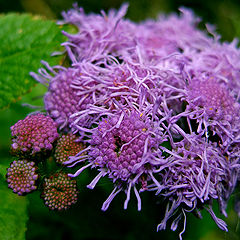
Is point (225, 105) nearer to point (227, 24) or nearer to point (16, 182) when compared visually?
point (16, 182)

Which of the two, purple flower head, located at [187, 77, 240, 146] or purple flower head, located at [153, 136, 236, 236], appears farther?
purple flower head, located at [187, 77, 240, 146]

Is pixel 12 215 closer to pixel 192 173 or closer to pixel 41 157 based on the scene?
pixel 41 157

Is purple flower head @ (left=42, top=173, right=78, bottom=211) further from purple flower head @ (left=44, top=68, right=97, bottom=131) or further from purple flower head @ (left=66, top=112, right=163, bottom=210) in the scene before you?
purple flower head @ (left=44, top=68, right=97, bottom=131)

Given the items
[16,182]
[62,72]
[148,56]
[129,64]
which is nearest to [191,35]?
[148,56]

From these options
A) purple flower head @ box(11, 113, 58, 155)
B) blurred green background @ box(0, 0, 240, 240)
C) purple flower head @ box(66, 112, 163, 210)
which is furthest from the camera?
blurred green background @ box(0, 0, 240, 240)

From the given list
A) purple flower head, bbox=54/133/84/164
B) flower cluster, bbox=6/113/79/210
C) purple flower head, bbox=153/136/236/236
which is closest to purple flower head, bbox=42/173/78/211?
flower cluster, bbox=6/113/79/210

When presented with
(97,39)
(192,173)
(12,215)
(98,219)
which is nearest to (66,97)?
(97,39)
